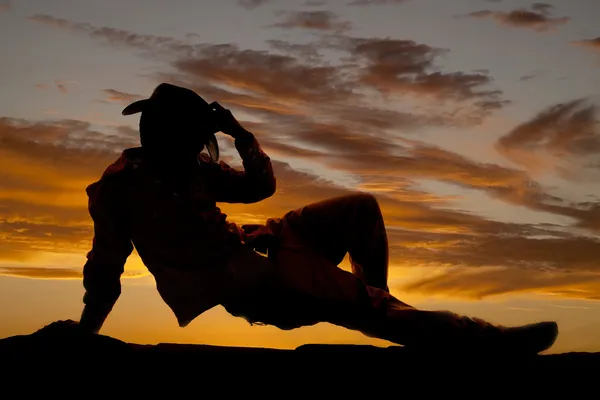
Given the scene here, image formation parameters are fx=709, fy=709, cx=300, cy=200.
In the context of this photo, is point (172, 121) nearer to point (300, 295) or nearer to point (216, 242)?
point (216, 242)

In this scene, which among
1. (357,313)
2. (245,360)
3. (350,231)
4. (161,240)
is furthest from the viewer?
(350,231)

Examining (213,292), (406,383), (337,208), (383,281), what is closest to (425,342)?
(406,383)

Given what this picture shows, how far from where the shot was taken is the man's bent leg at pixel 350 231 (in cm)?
321

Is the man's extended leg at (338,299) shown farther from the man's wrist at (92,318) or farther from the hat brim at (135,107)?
the hat brim at (135,107)

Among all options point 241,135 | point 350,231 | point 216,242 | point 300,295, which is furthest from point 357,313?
point 241,135

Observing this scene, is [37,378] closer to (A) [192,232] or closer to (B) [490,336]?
(A) [192,232]

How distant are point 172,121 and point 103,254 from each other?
0.65 m

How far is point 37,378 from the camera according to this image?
2.54 metres

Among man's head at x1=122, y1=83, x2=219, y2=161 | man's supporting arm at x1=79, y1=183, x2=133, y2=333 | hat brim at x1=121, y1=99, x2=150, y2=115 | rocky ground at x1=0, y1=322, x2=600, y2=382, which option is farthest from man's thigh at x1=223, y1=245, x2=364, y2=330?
hat brim at x1=121, y1=99, x2=150, y2=115

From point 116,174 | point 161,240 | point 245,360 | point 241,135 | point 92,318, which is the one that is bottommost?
point 245,360

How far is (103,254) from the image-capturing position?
304 centimetres

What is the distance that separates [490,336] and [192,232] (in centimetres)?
132

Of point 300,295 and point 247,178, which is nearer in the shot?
point 300,295

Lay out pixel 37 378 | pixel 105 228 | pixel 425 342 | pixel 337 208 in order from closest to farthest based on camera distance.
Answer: pixel 37 378
pixel 425 342
pixel 105 228
pixel 337 208
